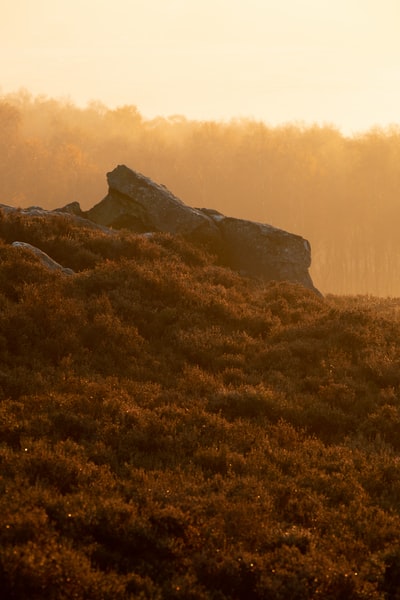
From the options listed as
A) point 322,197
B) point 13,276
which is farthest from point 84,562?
point 322,197

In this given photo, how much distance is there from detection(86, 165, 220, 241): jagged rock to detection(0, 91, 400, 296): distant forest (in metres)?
34.8

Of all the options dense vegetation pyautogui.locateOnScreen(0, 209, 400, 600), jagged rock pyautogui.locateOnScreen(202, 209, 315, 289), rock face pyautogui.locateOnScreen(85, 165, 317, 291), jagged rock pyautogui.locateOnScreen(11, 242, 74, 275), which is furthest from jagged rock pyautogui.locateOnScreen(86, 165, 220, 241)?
jagged rock pyautogui.locateOnScreen(11, 242, 74, 275)

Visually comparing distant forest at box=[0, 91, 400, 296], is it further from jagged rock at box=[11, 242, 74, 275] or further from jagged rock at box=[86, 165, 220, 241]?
jagged rock at box=[11, 242, 74, 275]

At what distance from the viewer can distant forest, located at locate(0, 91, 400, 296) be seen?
66.4 meters

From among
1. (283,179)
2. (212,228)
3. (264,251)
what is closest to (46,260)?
(212,228)

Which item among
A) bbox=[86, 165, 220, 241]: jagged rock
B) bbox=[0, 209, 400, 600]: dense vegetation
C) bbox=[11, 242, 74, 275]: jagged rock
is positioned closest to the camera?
bbox=[0, 209, 400, 600]: dense vegetation

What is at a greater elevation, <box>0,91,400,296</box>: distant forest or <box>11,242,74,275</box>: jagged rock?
<box>0,91,400,296</box>: distant forest

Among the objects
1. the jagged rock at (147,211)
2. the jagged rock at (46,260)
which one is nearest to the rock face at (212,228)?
the jagged rock at (147,211)

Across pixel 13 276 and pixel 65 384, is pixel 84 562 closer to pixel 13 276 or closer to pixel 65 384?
pixel 65 384

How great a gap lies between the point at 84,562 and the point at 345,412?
7.85 meters

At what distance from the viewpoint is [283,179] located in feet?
222

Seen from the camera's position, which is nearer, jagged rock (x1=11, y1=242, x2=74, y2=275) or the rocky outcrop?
jagged rock (x1=11, y1=242, x2=74, y2=275)

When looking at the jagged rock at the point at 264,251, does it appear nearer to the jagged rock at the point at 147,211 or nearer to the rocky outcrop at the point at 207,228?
the rocky outcrop at the point at 207,228

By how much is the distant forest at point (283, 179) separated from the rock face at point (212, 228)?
115 ft
